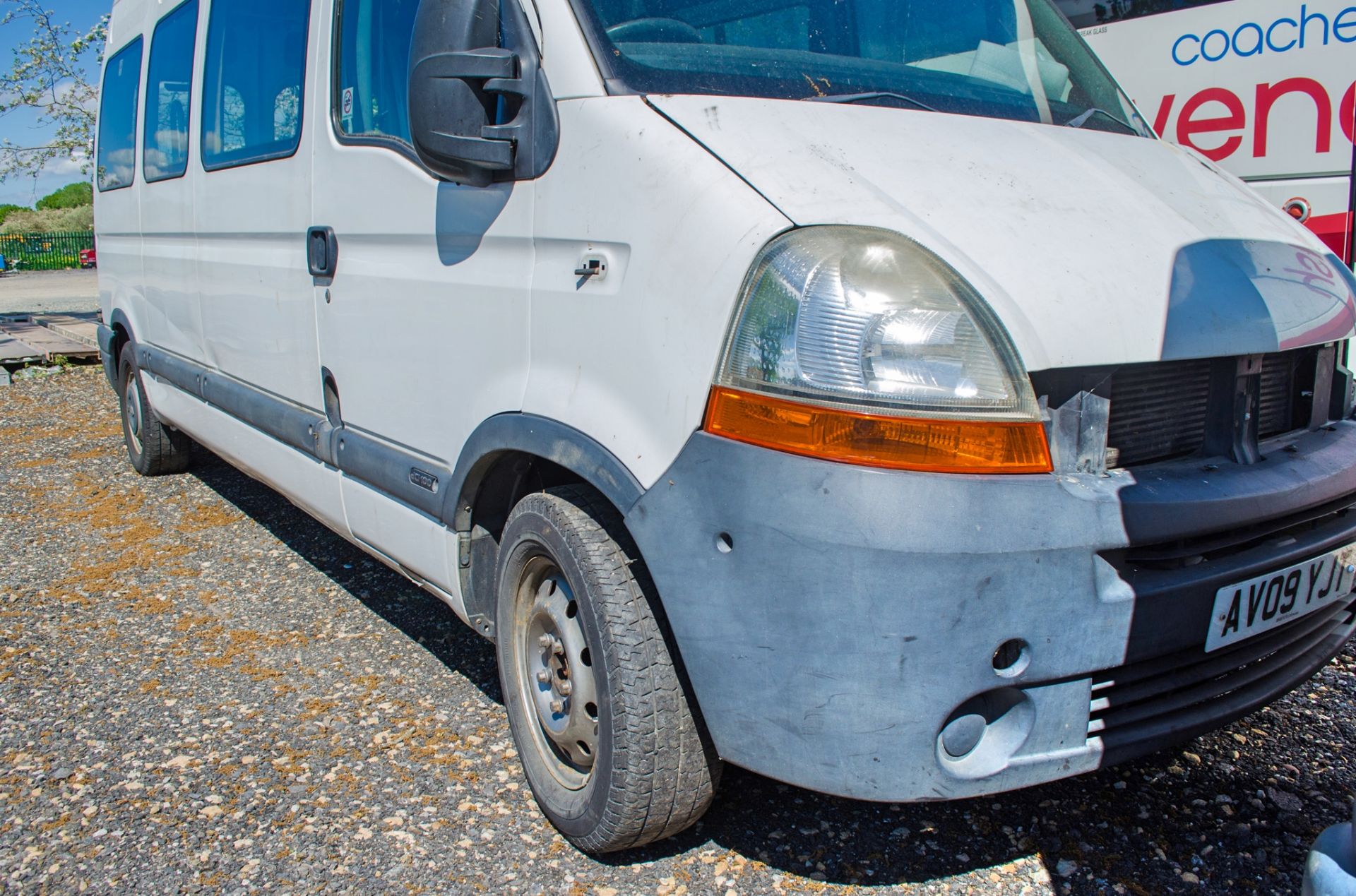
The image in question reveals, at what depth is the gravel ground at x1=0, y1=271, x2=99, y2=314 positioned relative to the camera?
739 inches

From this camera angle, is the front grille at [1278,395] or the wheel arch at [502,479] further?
the front grille at [1278,395]

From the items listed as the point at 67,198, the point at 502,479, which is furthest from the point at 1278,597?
the point at 67,198

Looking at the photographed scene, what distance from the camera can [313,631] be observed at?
12.6 ft

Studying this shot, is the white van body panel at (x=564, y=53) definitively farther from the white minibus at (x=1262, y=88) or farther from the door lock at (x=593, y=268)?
the white minibus at (x=1262, y=88)

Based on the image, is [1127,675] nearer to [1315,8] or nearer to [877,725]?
[877,725]

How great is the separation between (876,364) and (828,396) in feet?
0.32

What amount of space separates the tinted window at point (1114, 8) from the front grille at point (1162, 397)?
3.20 metres

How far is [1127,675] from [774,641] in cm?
69

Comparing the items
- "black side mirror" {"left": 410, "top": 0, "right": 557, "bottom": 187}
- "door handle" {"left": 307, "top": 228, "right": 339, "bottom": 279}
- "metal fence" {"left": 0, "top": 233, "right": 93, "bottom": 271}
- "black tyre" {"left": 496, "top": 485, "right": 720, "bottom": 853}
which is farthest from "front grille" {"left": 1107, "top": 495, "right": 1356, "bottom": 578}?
→ "metal fence" {"left": 0, "top": 233, "right": 93, "bottom": 271}

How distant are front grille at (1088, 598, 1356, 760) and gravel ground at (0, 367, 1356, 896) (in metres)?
0.42

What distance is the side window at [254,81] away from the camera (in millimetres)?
3352

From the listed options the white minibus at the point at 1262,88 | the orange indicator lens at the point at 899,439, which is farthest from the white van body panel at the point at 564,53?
the white minibus at the point at 1262,88

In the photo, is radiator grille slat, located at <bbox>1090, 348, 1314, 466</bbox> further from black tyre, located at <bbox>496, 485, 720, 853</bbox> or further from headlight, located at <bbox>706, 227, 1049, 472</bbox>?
black tyre, located at <bbox>496, 485, 720, 853</bbox>

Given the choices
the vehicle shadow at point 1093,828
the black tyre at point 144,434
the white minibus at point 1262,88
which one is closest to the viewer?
the vehicle shadow at point 1093,828
